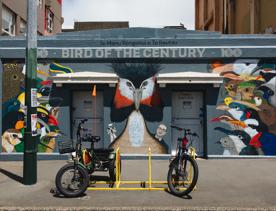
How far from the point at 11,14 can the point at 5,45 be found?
1062 cm

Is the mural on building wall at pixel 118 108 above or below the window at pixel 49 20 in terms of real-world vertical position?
below

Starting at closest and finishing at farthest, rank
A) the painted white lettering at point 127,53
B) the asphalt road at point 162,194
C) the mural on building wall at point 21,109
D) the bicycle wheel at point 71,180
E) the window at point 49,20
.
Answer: the asphalt road at point 162,194
the bicycle wheel at point 71,180
the painted white lettering at point 127,53
the mural on building wall at point 21,109
the window at point 49,20

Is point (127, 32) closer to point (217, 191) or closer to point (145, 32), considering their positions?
point (145, 32)

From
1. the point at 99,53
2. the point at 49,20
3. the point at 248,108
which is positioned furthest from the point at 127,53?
the point at 49,20

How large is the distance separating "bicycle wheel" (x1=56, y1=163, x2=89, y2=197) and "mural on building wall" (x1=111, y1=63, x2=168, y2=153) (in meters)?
5.21

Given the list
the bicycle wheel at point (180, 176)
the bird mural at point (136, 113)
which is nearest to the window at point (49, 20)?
the bird mural at point (136, 113)

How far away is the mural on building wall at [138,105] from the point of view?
13203mm

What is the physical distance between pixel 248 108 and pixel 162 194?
240 inches

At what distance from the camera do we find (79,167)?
8.01 meters

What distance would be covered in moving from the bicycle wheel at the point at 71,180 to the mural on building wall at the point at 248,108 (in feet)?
20.9

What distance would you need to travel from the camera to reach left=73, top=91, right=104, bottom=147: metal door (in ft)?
44.6

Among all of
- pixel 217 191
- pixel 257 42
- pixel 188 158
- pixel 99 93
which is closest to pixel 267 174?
pixel 217 191

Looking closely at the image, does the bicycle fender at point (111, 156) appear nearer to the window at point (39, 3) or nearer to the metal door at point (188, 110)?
the metal door at point (188, 110)

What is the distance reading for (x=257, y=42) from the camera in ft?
42.4
